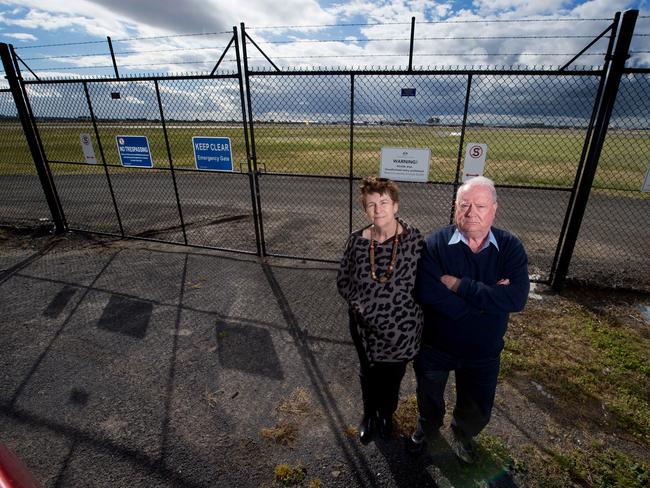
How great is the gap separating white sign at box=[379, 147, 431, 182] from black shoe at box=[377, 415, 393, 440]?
320cm

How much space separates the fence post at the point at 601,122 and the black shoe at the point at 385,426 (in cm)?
390

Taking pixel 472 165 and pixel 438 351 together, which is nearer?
pixel 438 351

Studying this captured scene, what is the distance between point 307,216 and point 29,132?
A: 248 inches

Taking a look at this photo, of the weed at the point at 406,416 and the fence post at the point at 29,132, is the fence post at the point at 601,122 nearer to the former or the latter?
the weed at the point at 406,416

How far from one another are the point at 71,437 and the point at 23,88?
6.87 m

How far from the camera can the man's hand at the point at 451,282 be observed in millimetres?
2182

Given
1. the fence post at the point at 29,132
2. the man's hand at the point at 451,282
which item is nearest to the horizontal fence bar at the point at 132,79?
the fence post at the point at 29,132

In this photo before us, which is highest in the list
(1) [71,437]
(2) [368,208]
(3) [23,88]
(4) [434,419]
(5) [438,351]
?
(3) [23,88]

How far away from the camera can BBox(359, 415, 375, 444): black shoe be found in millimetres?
2929

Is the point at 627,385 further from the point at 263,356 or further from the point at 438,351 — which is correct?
the point at 263,356

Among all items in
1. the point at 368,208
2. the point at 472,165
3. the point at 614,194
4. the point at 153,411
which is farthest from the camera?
the point at 614,194

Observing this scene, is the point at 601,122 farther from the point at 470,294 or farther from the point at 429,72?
the point at 470,294

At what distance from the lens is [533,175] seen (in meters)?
16.5

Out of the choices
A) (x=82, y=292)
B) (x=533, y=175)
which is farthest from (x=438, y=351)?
(x=533, y=175)
